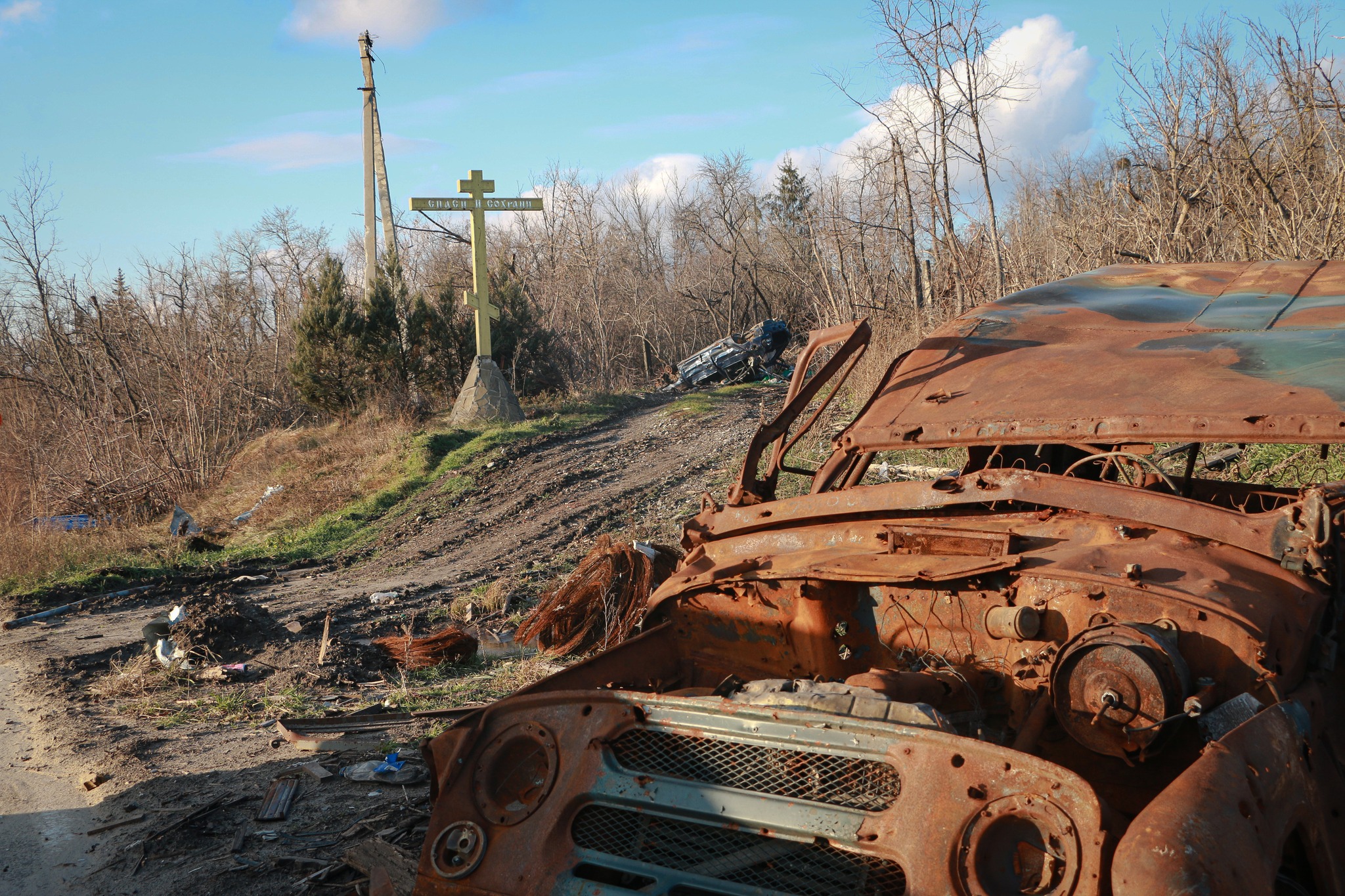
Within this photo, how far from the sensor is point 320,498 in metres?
15.2

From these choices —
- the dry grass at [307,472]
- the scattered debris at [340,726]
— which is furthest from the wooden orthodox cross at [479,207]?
the scattered debris at [340,726]

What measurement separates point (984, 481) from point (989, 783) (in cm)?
135

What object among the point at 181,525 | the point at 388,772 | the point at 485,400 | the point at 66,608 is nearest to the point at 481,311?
the point at 485,400

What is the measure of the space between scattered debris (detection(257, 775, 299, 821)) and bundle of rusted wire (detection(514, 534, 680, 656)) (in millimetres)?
2546

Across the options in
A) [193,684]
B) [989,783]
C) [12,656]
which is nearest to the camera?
[989,783]

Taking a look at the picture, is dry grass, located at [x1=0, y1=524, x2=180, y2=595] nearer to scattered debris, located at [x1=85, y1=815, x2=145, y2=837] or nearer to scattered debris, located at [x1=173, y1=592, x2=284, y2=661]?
scattered debris, located at [x1=173, y1=592, x2=284, y2=661]

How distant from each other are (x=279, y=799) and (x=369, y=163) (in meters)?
20.2

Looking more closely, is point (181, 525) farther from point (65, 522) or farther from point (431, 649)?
point (431, 649)

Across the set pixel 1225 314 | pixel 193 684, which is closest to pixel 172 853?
pixel 193 684

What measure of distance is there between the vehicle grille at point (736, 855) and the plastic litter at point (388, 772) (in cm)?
208

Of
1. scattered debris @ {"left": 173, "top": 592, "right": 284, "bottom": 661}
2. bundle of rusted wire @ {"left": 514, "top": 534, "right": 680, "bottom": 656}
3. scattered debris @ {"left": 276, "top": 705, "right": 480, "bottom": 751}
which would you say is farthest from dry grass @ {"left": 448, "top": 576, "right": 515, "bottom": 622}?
scattered debris @ {"left": 276, "top": 705, "right": 480, "bottom": 751}

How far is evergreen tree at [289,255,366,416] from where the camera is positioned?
1955cm

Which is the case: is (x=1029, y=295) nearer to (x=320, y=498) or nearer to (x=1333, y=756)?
(x=1333, y=756)

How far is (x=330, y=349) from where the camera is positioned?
19703 mm
